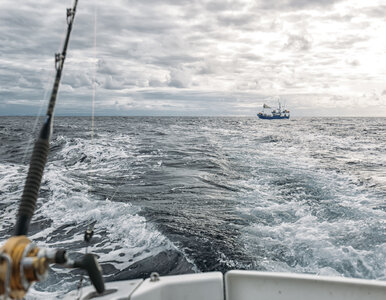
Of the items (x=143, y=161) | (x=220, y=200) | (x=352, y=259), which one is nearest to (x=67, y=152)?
(x=143, y=161)

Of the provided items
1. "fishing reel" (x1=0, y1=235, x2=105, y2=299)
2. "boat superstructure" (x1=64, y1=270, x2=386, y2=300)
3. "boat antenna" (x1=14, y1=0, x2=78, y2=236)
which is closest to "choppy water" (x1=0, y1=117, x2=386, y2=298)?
"boat superstructure" (x1=64, y1=270, x2=386, y2=300)

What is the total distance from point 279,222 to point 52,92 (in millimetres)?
5999

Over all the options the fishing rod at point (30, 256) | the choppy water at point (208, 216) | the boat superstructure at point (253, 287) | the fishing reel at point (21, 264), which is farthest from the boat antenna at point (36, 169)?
the choppy water at point (208, 216)

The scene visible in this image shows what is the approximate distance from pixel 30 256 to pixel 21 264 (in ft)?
0.27

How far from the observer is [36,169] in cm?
166

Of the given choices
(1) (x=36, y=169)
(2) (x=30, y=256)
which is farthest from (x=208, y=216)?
(2) (x=30, y=256)

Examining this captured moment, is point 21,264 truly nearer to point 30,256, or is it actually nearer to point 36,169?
point 30,256

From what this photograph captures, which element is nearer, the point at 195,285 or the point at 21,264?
the point at 21,264

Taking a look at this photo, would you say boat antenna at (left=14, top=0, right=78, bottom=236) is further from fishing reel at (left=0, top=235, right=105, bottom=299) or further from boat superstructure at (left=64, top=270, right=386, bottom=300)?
boat superstructure at (left=64, top=270, right=386, bottom=300)

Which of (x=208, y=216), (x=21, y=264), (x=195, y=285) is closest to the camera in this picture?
(x=21, y=264)

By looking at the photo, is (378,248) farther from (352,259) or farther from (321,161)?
(321,161)

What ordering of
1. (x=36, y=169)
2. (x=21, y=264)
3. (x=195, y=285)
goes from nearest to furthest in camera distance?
(x=21, y=264) < (x=36, y=169) < (x=195, y=285)

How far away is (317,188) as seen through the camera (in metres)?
9.79

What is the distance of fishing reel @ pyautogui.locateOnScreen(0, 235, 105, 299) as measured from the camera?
1275mm
